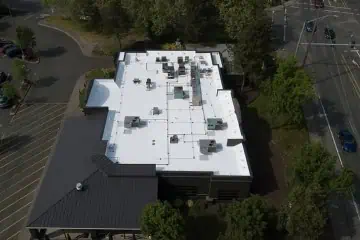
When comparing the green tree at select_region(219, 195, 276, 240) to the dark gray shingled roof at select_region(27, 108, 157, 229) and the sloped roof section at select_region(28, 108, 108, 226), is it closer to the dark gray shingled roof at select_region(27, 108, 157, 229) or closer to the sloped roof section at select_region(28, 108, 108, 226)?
the dark gray shingled roof at select_region(27, 108, 157, 229)

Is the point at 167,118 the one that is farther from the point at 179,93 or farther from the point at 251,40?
the point at 251,40

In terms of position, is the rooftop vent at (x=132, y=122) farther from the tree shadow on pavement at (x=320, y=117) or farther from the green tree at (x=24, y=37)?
the green tree at (x=24, y=37)

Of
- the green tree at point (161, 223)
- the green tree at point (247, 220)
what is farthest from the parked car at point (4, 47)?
the green tree at point (247, 220)

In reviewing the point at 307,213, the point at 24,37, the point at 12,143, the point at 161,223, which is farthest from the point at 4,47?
the point at 307,213

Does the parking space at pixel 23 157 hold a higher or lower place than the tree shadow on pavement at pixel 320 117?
lower

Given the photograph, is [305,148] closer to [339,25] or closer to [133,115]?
[133,115]

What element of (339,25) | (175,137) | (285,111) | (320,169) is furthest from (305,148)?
(339,25)
